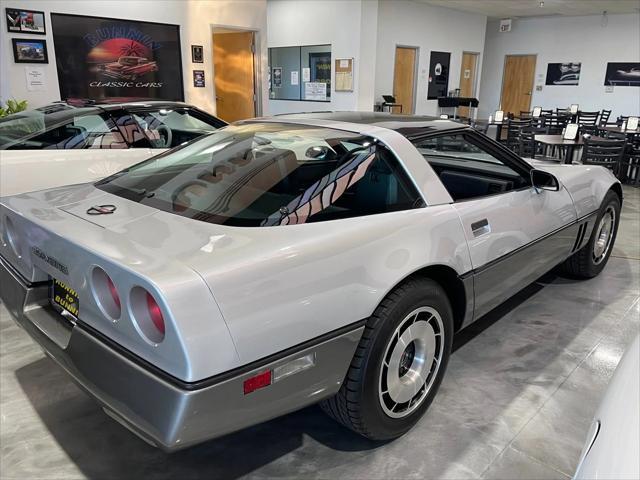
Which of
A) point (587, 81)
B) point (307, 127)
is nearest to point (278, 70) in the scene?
point (587, 81)

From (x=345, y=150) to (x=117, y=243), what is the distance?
3.12 feet

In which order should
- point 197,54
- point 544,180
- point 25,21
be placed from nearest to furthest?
1. point 544,180
2. point 25,21
3. point 197,54

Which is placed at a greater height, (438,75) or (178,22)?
(178,22)

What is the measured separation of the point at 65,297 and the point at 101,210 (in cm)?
32

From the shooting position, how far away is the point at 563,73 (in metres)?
15.0

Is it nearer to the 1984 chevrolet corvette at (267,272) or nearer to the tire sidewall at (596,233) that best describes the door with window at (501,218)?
the 1984 chevrolet corvette at (267,272)

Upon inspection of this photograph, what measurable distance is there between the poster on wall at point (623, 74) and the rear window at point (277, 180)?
14.8 m

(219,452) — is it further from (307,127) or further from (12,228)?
(307,127)

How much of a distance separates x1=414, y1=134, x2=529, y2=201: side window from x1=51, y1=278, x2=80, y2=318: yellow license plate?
1.66m

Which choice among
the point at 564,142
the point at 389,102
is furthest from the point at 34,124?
the point at 389,102

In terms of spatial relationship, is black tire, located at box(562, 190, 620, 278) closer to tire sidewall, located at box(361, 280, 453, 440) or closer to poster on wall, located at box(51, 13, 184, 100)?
tire sidewall, located at box(361, 280, 453, 440)

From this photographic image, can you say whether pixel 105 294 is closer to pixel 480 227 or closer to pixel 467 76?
pixel 480 227

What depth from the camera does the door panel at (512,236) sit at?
2.19 metres

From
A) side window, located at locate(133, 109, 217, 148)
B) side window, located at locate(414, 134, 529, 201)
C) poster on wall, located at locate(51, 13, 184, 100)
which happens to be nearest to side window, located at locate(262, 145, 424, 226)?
side window, located at locate(414, 134, 529, 201)
